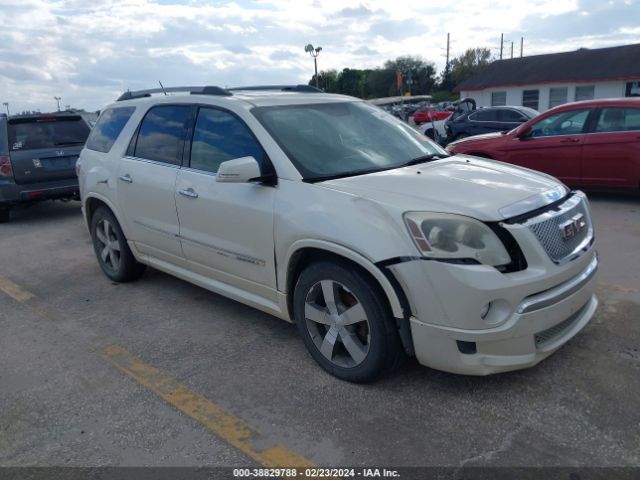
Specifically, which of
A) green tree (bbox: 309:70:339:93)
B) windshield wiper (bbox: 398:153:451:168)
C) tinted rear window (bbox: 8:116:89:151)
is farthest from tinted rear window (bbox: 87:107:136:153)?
green tree (bbox: 309:70:339:93)

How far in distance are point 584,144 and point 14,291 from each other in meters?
7.74

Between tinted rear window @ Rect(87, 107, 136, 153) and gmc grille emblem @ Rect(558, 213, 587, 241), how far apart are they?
12.8 feet

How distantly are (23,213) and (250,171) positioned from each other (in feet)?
27.9

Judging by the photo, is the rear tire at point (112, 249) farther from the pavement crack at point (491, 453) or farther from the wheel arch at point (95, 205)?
the pavement crack at point (491, 453)

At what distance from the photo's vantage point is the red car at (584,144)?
8.00 m

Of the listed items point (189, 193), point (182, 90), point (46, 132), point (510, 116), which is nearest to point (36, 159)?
point (46, 132)

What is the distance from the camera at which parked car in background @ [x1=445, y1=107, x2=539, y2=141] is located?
15352 mm

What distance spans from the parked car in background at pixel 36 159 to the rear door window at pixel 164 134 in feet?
16.0

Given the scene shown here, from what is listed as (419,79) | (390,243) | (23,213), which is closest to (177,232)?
(390,243)

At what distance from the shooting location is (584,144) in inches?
330

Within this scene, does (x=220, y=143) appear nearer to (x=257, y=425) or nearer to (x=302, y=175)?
(x=302, y=175)

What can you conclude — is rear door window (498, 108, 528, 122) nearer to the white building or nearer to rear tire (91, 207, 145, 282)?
rear tire (91, 207, 145, 282)

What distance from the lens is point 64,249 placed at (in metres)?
7.32

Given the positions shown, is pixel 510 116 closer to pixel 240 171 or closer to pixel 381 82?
pixel 240 171
